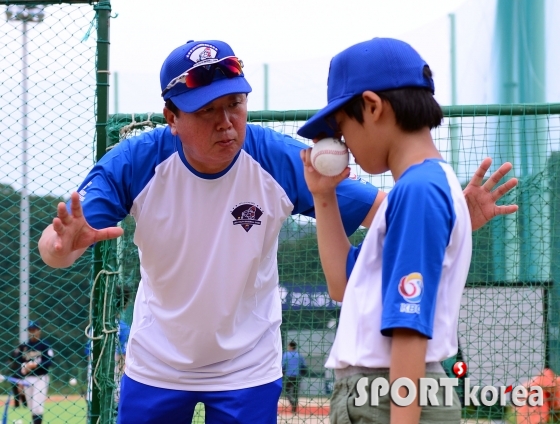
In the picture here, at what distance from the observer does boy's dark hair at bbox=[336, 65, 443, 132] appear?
6.82 feet

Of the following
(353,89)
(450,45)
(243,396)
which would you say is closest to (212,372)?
(243,396)

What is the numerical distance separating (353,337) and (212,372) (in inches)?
55.3

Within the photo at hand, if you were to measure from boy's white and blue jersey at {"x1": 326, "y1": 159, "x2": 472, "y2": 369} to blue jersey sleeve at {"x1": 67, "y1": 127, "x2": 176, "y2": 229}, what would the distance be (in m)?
1.35

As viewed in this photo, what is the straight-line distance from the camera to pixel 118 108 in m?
11.2

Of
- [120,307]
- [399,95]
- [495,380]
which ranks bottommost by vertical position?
[495,380]

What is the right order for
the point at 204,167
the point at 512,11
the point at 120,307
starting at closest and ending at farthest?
the point at 204,167, the point at 120,307, the point at 512,11

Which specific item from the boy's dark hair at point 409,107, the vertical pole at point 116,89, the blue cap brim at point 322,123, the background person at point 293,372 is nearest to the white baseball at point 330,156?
the blue cap brim at point 322,123

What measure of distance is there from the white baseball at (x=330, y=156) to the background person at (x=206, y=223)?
0.80 metres

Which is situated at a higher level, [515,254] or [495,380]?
[515,254]

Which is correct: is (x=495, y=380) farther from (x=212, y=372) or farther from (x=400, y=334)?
(x=400, y=334)

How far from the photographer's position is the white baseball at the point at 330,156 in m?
2.29

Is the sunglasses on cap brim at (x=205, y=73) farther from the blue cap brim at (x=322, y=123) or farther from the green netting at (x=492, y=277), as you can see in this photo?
the green netting at (x=492, y=277)

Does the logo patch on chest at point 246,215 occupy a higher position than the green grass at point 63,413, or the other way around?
the logo patch on chest at point 246,215
